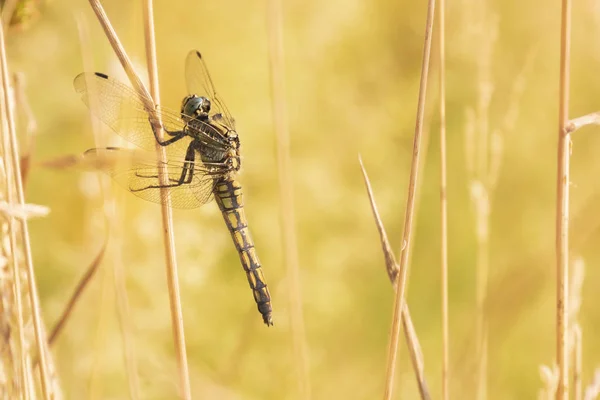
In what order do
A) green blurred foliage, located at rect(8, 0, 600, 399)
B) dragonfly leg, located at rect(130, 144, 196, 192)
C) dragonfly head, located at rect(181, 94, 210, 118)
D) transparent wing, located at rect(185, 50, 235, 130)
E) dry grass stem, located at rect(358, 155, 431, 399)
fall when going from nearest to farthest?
dry grass stem, located at rect(358, 155, 431, 399) < dragonfly leg, located at rect(130, 144, 196, 192) < dragonfly head, located at rect(181, 94, 210, 118) < transparent wing, located at rect(185, 50, 235, 130) < green blurred foliage, located at rect(8, 0, 600, 399)

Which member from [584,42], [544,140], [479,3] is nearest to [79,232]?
[479,3]

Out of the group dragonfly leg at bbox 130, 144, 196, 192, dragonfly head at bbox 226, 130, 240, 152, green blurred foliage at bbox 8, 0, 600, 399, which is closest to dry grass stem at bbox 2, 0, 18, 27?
dragonfly leg at bbox 130, 144, 196, 192

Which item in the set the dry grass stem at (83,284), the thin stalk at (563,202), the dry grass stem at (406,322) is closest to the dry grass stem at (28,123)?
the dry grass stem at (83,284)

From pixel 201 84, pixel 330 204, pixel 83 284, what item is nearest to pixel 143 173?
pixel 83 284

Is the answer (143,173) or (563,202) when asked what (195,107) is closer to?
(143,173)

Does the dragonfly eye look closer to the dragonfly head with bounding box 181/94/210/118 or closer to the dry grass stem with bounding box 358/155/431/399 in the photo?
the dragonfly head with bounding box 181/94/210/118

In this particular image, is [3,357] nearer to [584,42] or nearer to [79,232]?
[79,232]
